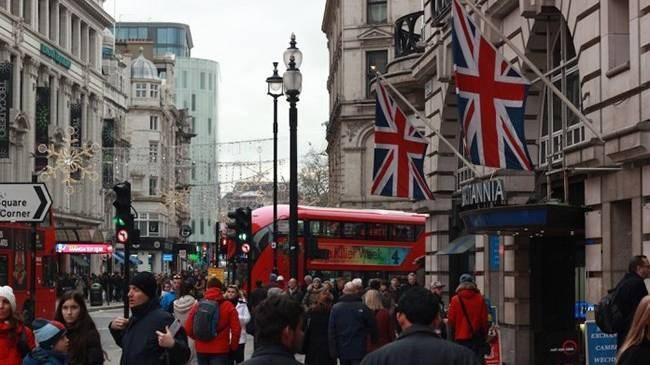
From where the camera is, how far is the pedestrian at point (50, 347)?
9.12m

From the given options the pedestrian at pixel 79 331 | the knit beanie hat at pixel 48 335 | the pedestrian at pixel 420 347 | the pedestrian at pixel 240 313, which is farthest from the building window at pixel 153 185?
the pedestrian at pixel 420 347

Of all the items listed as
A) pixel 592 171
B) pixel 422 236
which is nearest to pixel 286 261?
pixel 422 236

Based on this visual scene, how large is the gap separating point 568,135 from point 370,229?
25.4 m

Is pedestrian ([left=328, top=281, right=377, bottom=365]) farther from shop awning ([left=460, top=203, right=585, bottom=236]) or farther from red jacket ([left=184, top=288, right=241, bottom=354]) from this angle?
shop awning ([left=460, top=203, right=585, bottom=236])

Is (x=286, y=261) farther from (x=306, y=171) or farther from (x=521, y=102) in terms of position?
(x=306, y=171)

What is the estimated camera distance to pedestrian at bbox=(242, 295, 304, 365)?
20.2 ft

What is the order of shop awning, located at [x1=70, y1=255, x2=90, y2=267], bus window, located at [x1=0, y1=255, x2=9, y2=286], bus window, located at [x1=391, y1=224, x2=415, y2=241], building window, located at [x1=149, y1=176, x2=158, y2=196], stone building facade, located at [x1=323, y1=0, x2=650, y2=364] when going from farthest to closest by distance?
1. building window, located at [x1=149, y1=176, x2=158, y2=196]
2. shop awning, located at [x1=70, y1=255, x2=90, y2=267]
3. bus window, located at [x1=391, y1=224, x2=415, y2=241]
4. bus window, located at [x1=0, y1=255, x2=9, y2=286]
5. stone building facade, located at [x1=323, y1=0, x2=650, y2=364]

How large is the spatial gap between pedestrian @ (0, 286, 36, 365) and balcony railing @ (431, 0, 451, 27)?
19.3m

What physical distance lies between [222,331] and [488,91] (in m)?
5.41

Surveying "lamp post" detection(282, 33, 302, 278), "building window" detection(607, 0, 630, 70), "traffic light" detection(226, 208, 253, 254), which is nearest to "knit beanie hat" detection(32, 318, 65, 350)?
"building window" detection(607, 0, 630, 70)

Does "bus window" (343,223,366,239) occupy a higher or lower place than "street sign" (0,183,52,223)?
lower

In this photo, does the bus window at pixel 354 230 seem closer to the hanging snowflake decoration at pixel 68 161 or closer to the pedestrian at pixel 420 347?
the hanging snowflake decoration at pixel 68 161

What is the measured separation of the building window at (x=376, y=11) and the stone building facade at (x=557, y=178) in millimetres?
32043

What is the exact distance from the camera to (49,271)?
38.3 m
